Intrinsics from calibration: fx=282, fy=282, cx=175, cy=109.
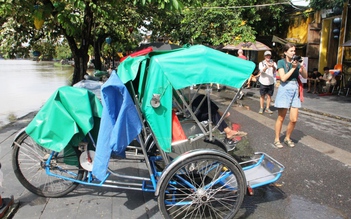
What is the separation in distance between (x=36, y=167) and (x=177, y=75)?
201cm

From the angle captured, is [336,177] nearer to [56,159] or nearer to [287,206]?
[287,206]

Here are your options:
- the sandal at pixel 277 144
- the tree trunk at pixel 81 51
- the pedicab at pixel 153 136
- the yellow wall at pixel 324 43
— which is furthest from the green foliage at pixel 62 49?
the yellow wall at pixel 324 43

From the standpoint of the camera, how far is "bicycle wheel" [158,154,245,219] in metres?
2.63

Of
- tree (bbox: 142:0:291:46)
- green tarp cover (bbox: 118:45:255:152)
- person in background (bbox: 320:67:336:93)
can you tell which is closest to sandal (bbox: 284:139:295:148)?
green tarp cover (bbox: 118:45:255:152)

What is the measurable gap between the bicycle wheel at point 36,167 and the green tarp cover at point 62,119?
385 mm

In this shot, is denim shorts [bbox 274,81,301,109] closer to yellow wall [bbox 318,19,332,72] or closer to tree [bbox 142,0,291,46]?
tree [bbox 142,0,291,46]

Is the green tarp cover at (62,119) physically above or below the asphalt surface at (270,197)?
above

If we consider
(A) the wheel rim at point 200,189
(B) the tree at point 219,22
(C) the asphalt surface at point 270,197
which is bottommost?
(C) the asphalt surface at point 270,197

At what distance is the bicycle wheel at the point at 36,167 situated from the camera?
315cm

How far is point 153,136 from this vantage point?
9.20ft

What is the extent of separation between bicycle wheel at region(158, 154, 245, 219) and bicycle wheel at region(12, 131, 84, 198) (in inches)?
44.1

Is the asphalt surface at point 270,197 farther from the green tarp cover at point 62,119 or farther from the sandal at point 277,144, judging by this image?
the green tarp cover at point 62,119

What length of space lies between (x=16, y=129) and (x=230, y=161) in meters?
5.61

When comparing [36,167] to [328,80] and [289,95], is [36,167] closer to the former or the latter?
[289,95]
